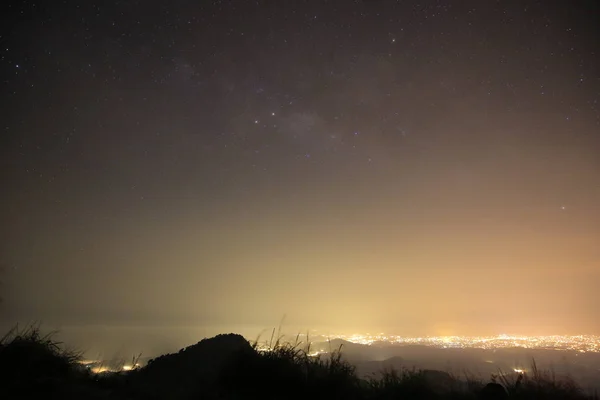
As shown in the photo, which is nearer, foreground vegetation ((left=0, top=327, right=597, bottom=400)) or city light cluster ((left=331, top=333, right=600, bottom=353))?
foreground vegetation ((left=0, top=327, right=597, bottom=400))

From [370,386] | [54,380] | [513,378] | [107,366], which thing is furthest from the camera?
[107,366]

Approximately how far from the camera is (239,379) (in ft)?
Answer: 28.6

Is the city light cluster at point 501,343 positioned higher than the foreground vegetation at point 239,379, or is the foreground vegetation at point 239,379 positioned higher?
the foreground vegetation at point 239,379

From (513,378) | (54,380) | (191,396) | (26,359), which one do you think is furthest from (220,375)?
(513,378)

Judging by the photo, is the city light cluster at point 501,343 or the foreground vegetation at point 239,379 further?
the city light cluster at point 501,343

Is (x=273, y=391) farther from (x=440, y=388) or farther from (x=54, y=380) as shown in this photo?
(x=54, y=380)

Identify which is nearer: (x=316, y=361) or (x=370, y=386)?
(x=370, y=386)

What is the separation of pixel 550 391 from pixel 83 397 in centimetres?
1091

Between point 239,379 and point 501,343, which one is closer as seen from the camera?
point 239,379

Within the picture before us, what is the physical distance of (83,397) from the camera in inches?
280

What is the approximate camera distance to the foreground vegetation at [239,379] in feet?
25.0

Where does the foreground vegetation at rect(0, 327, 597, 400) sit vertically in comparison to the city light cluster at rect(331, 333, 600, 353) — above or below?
above

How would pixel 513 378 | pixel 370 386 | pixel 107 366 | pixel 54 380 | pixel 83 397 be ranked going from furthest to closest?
pixel 107 366
pixel 513 378
pixel 370 386
pixel 54 380
pixel 83 397

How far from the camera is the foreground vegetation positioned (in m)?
7.61
